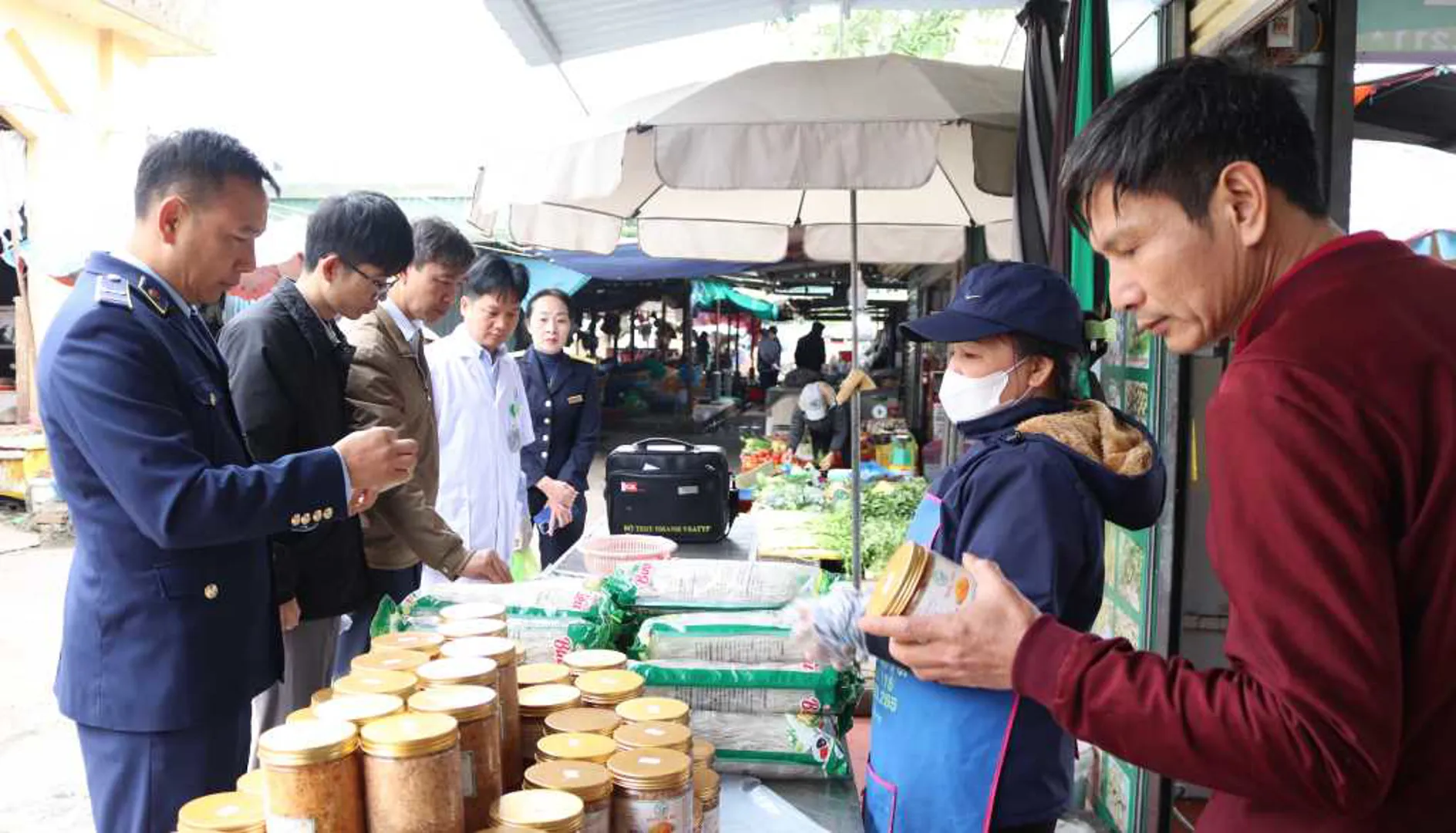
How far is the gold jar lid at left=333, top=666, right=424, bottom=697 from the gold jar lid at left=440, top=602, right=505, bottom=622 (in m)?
0.47

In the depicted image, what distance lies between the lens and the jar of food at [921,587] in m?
1.26

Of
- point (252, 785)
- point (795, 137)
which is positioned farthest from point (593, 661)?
point (795, 137)

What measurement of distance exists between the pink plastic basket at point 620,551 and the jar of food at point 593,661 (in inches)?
51.1

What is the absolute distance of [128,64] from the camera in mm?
11398

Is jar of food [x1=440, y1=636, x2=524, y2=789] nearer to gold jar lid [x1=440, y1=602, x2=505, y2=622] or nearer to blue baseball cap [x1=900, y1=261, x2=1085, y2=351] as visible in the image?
gold jar lid [x1=440, y1=602, x2=505, y2=622]

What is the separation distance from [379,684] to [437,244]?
2.30 m

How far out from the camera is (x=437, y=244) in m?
3.53

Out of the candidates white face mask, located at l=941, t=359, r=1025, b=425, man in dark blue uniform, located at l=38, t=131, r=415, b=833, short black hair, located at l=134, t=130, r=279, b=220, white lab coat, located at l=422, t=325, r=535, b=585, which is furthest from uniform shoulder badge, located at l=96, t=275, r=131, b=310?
white lab coat, located at l=422, t=325, r=535, b=585

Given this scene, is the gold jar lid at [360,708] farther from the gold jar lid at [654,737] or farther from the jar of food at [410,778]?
the gold jar lid at [654,737]

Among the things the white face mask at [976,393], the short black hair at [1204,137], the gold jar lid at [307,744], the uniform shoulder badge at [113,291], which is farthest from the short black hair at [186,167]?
the short black hair at [1204,137]

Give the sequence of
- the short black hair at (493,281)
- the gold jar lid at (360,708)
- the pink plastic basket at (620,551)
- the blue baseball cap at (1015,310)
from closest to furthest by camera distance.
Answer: the gold jar lid at (360,708)
the blue baseball cap at (1015,310)
the pink plastic basket at (620,551)
the short black hair at (493,281)

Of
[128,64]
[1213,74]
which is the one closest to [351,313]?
[1213,74]

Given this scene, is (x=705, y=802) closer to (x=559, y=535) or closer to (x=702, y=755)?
(x=702, y=755)

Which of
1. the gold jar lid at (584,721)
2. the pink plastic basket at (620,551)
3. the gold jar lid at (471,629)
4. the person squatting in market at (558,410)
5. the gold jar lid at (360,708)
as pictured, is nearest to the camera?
the gold jar lid at (360,708)
